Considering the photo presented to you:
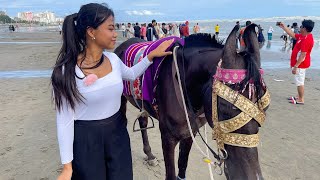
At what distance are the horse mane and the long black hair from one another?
38.9 inches

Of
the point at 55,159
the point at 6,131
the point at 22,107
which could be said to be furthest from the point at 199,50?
the point at 22,107

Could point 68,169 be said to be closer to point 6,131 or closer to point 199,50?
point 199,50

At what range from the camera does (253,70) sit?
1.95m

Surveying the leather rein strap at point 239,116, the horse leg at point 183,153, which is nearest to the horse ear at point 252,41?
the leather rein strap at point 239,116

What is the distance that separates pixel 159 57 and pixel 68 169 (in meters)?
1.39

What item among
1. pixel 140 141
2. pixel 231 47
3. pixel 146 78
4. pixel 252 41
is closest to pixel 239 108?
pixel 231 47

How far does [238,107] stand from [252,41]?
54 cm

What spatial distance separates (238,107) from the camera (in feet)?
6.22

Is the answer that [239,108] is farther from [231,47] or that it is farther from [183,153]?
[183,153]

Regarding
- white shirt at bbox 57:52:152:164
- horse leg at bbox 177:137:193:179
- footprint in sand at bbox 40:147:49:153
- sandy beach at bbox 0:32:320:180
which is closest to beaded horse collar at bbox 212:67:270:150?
white shirt at bbox 57:52:152:164

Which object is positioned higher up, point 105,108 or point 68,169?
point 105,108

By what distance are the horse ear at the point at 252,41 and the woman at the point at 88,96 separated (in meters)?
0.95

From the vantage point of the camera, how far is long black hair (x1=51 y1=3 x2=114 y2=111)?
6.32 feet

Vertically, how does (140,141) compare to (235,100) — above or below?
below
